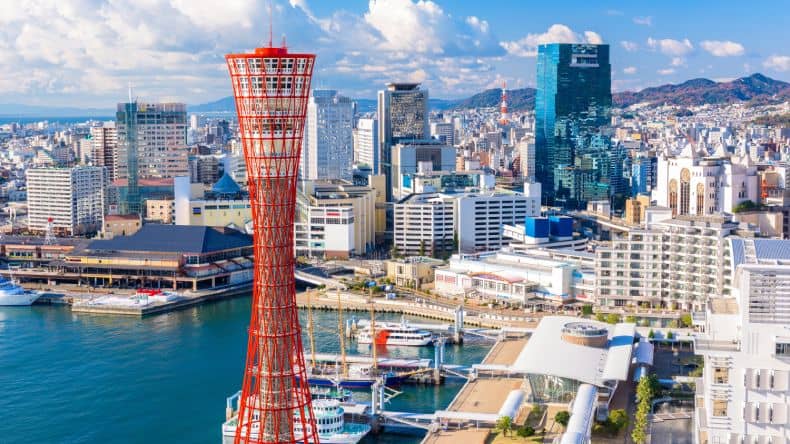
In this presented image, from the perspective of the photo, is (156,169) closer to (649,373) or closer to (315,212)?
(315,212)

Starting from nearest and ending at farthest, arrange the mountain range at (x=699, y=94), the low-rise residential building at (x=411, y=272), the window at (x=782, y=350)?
the window at (x=782, y=350), the low-rise residential building at (x=411, y=272), the mountain range at (x=699, y=94)

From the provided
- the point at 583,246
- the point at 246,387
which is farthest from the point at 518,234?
the point at 246,387

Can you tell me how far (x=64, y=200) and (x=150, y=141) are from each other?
3.38 metres

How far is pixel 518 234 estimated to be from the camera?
26453 mm

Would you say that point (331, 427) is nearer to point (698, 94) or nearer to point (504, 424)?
point (504, 424)

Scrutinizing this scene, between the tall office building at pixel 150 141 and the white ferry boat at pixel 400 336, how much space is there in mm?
16862

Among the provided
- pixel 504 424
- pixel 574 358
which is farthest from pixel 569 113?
pixel 504 424

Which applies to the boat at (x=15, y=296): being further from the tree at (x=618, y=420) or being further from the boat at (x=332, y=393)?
the tree at (x=618, y=420)

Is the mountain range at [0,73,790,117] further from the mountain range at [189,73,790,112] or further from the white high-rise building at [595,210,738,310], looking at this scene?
the white high-rise building at [595,210,738,310]

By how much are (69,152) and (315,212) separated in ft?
103

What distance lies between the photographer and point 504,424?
12234 millimetres

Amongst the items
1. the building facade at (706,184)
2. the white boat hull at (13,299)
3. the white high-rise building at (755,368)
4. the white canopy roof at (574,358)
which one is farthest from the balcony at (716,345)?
the building facade at (706,184)

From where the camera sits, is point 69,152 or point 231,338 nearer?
point 231,338

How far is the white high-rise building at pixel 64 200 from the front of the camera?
107ft
